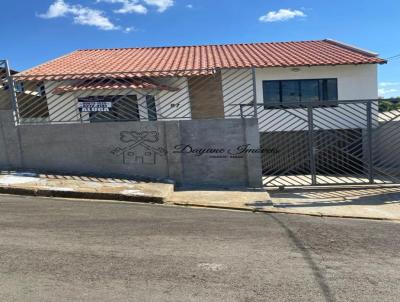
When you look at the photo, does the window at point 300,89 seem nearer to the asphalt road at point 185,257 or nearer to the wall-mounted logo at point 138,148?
the wall-mounted logo at point 138,148

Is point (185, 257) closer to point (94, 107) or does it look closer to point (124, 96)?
point (124, 96)

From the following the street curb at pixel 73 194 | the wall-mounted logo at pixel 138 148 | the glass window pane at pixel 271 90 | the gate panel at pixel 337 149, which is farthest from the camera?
the glass window pane at pixel 271 90

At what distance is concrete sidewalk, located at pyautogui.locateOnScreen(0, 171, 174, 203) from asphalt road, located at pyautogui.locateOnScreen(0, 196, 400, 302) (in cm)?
83

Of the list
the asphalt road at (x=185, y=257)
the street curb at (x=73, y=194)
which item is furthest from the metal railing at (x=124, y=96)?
the asphalt road at (x=185, y=257)

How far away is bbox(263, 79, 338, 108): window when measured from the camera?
15320mm

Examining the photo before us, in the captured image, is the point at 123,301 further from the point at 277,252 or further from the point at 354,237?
the point at 354,237

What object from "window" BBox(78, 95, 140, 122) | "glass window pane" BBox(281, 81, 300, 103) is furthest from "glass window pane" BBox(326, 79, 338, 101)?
"window" BBox(78, 95, 140, 122)

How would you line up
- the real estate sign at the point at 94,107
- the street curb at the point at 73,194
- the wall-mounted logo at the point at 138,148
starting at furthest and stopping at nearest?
the real estate sign at the point at 94,107
the wall-mounted logo at the point at 138,148
the street curb at the point at 73,194

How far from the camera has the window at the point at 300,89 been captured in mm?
15320

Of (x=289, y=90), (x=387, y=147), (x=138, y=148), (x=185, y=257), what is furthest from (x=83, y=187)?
(x=387, y=147)

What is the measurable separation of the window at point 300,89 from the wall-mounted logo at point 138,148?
7.19m

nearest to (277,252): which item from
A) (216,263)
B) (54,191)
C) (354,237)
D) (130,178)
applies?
(216,263)

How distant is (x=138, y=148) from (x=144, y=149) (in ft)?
0.47

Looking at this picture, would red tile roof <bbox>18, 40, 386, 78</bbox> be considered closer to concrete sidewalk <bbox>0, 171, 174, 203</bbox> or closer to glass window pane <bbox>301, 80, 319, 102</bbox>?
glass window pane <bbox>301, 80, 319, 102</bbox>
